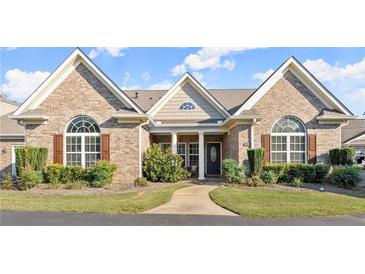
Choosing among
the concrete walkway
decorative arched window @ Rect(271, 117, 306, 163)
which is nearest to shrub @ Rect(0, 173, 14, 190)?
the concrete walkway

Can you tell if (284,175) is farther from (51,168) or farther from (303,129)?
(51,168)

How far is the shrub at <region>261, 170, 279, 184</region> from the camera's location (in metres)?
13.6

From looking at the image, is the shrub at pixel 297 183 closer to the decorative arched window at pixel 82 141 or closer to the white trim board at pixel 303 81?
the white trim board at pixel 303 81

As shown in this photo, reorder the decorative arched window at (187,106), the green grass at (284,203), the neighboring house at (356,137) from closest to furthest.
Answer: the green grass at (284,203)
the decorative arched window at (187,106)
the neighboring house at (356,137)

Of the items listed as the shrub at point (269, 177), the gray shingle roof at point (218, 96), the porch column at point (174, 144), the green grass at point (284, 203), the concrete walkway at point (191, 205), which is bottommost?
Result: the concrete walkway at point (191, 205)

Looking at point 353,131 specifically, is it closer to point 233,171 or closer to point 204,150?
point 204,150

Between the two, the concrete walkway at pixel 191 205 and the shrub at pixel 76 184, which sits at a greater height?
the shrub at pixel 76 184

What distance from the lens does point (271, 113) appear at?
592 inches

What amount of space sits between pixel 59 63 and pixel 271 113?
11.3 metres

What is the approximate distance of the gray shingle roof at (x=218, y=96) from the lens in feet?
64.6

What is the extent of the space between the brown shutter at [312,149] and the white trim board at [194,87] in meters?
4.90

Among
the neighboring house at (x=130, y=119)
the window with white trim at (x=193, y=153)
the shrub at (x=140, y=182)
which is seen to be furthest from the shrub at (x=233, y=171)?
the window with white trim at (x=193, y=153)

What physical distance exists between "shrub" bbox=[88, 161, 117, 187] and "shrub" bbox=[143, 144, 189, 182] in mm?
1982
